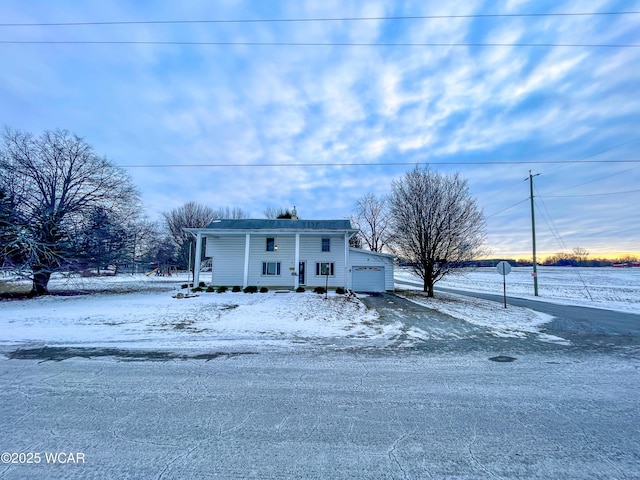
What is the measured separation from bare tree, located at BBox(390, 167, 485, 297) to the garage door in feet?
11.0

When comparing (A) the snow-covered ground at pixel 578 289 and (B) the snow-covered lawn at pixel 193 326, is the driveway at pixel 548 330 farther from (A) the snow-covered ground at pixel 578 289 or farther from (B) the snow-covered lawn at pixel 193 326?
(A) the snow-covered ground at pixel 578 289

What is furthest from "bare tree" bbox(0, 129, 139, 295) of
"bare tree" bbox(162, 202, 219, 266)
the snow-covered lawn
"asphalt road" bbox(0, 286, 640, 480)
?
"bare tree" bbox(162, 202, 219, 266)

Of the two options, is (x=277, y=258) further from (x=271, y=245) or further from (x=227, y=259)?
(x=227, y=259)

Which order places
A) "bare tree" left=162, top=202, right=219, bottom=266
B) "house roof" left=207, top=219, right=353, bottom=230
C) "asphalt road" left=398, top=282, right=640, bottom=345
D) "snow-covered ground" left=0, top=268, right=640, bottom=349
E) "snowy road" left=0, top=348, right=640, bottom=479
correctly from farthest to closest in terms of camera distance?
"bare tree" left=162, top=202, right=219, bottom=266
"house roof" left=207, top=219, right=353, bottom=230
"asphalt road" left=398, top=282, right=640, bottom=345
"snow-covered ground" left=0, top=268, right=640, bottom=349
"snowy road" left=0, top=348, right=640, bottom=479

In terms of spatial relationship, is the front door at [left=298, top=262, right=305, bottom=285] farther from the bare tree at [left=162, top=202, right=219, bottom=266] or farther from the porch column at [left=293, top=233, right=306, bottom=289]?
the bare tree at [left=162, top=202, right=219, bottom=266]

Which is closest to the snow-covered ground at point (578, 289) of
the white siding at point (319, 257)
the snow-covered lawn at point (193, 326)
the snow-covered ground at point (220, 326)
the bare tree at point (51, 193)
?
the white siding at point (319, 257)

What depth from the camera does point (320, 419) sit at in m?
3.03

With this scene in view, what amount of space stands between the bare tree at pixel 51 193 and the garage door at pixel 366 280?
17036 mm

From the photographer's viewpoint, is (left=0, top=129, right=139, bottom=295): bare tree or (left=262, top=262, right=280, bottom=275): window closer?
(left=0, top=129, right=139, bottom=295): bare tree

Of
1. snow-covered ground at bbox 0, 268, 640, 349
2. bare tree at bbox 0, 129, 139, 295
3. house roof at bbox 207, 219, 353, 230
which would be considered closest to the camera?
snow-covered ground at bbox 0, 268, 640, 349

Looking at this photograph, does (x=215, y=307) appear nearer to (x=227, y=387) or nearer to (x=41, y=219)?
(x=227, y=387)

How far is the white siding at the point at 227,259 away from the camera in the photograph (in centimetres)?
2006

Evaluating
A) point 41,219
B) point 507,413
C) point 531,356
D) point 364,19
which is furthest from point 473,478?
point 41,219

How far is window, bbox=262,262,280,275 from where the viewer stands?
20172 millimetres
